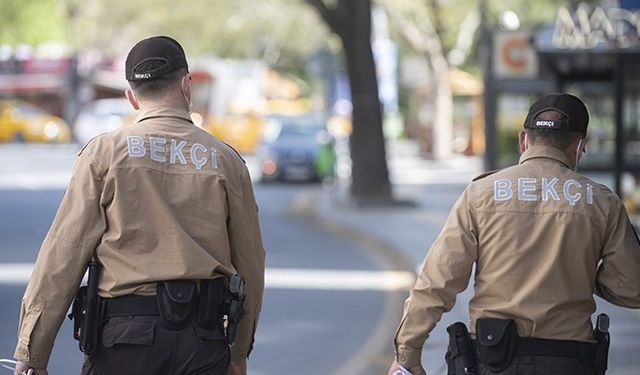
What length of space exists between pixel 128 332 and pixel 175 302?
0.18m

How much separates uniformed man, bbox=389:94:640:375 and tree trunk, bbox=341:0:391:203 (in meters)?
17.8

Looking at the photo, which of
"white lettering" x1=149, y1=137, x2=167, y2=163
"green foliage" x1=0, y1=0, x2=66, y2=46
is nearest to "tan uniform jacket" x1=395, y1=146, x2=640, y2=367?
"white lettering" x1=149, y1=137, x2=167, y2=163

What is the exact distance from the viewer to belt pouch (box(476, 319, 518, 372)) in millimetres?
4543

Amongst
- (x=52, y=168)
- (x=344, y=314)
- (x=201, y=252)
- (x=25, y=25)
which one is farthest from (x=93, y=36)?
(x=201, y=252)

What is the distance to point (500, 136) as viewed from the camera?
92.4 ft

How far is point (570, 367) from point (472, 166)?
3411 cm

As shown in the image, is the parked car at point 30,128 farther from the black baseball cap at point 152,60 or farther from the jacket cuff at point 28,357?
the jacket cuff at point 28,357

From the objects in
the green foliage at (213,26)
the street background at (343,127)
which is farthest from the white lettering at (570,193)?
the green foliage at (213,26)

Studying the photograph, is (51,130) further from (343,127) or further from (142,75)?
(142,75)

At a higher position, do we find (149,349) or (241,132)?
(149,349)

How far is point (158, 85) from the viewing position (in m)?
4.66

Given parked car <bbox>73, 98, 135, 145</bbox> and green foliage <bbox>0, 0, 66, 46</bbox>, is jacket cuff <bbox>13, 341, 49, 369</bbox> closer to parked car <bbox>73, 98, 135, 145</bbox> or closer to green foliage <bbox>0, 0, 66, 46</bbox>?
parked car <bbox>73, 98, 135, 145</bbox>

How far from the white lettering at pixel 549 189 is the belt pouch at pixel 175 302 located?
49.8 inches

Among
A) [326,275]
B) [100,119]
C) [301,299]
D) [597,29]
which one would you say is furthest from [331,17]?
[100,119]
